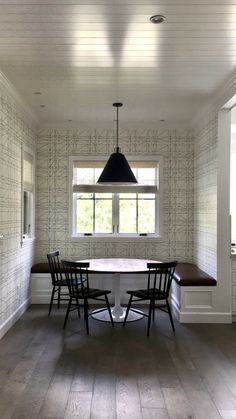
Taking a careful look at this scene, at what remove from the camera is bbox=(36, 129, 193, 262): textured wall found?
5.66 m

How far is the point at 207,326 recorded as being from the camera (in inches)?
171

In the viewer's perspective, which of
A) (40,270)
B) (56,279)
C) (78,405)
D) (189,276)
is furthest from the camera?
(40,270)

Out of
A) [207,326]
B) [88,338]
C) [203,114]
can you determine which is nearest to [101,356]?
[88,338]

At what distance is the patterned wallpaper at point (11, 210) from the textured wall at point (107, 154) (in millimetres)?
745

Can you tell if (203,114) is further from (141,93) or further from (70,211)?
(70,211)

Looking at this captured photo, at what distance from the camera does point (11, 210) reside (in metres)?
4.22

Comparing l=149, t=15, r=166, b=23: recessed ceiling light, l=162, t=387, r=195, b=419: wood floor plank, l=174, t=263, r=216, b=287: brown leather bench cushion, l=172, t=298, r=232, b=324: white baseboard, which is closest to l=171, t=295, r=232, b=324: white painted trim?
l=172, t=298, r=232, b=324: white baseboard

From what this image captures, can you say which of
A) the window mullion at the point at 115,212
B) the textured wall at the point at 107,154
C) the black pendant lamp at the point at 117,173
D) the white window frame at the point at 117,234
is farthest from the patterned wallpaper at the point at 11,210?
the window mullion at the point at 115,212

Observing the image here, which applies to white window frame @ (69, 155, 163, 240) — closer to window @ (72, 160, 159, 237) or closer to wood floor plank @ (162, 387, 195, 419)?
window @ (72, 160, 159, 237)

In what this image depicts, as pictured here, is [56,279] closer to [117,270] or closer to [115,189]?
[117,270]

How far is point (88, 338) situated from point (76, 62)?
2783 millimetres

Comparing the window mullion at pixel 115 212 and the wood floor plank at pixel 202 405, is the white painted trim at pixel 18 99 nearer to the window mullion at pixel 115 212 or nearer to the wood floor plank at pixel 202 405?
the window mullion at pixel 115 212

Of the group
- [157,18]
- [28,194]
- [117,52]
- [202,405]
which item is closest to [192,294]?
[202,405]

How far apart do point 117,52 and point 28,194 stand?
2.76 metres
